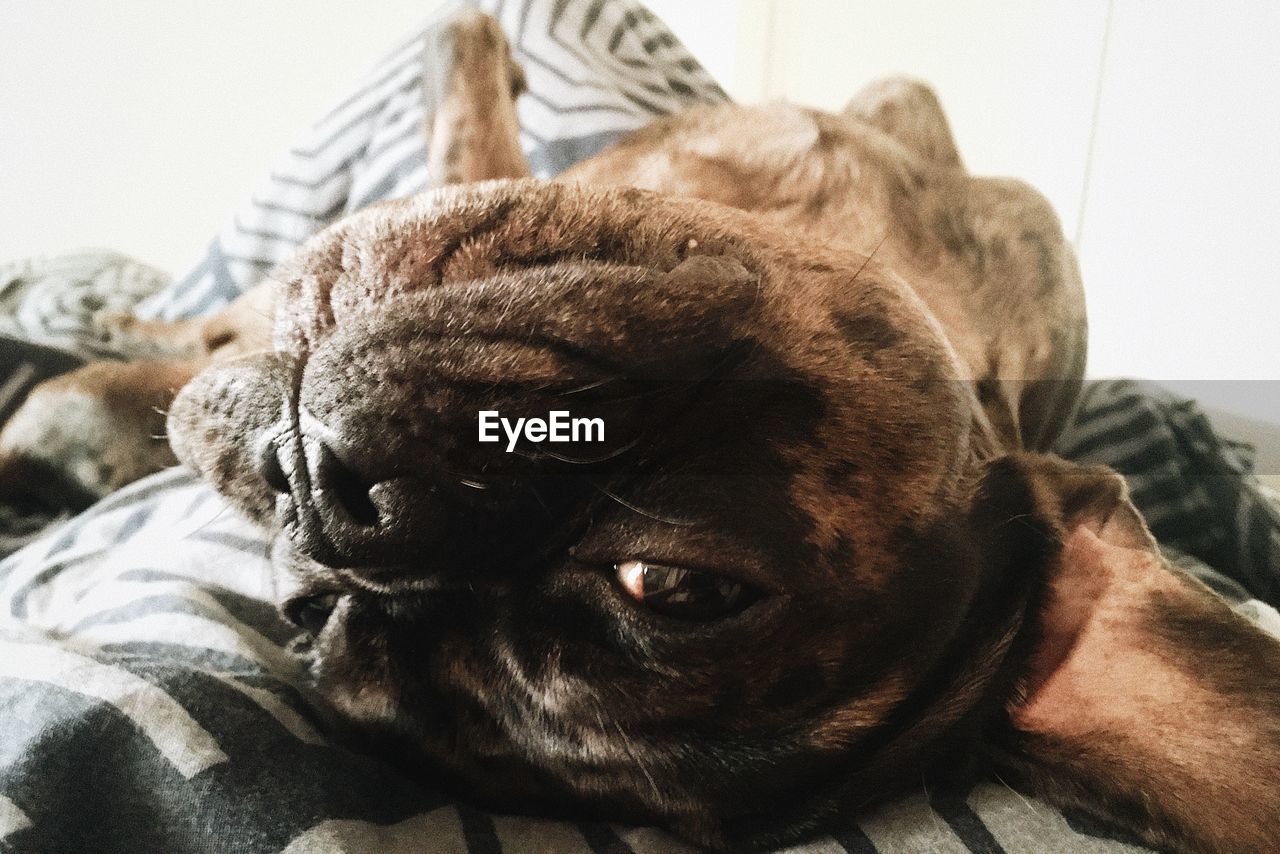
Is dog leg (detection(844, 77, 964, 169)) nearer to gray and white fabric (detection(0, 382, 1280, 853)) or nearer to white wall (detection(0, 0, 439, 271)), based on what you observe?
gray and white fabric (detection(0, 382, 1280, 853))

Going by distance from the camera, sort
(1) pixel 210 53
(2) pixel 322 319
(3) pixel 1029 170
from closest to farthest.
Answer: (2) pixel 322 319, (3) pixel 1029 170, (1) pixel 210 53

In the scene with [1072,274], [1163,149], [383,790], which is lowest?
[383,790]

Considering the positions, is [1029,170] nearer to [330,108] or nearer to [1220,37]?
[1220,37]

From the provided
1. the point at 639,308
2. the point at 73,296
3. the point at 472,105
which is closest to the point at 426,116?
the point at 472,105

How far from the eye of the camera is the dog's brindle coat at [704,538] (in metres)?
0.54

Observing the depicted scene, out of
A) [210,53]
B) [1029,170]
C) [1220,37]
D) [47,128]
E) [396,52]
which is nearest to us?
[1220,37]

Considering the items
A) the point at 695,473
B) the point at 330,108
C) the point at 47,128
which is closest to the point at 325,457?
the point at 695,473

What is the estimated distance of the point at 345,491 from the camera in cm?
54

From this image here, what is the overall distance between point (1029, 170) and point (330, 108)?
3.88 ft

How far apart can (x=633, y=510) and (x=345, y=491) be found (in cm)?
19

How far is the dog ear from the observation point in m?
0.56

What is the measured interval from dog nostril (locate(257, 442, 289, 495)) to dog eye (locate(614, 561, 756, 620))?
24cm

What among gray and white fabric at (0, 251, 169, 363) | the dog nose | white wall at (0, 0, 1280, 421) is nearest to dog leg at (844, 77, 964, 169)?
white wall at (0, 0, 1280, 421)

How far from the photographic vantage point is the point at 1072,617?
658mm
